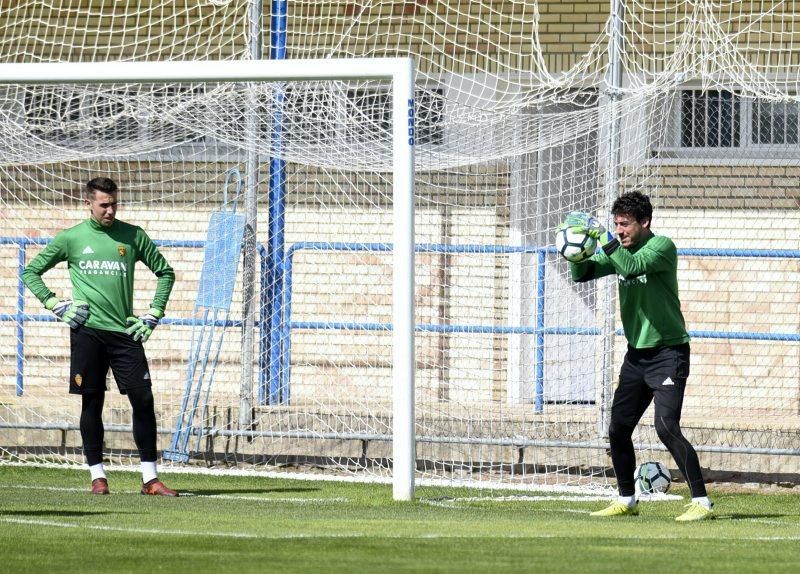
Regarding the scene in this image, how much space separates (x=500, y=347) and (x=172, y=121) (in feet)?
10.9

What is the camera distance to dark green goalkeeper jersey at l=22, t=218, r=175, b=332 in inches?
409

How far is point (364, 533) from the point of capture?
25.8 feet

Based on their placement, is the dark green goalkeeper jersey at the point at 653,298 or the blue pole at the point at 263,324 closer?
the dark green goalkeeper jersey at the point at 653,298

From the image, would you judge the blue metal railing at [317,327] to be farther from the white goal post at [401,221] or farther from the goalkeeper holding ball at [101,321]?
the white goal post at [401,221]

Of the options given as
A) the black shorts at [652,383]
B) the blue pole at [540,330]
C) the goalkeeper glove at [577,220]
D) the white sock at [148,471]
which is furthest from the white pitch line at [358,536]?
the blue pole at [540,330]

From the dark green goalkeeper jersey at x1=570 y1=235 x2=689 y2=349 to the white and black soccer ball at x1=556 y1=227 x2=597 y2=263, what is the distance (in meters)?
0.14

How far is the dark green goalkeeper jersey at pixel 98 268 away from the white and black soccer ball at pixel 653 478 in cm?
329

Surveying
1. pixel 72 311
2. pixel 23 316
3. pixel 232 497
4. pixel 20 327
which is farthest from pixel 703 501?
pixel 20 327

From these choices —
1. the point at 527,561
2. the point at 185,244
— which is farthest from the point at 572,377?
the point at 527,561

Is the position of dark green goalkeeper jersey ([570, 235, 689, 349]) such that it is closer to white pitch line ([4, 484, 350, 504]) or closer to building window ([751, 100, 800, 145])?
white pitch line ([4, 484, 350, 504])

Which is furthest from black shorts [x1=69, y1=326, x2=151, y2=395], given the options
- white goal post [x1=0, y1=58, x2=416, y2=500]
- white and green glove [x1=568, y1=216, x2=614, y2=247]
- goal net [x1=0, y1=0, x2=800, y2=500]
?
white and green glove [x1=568, y1=216, x2=614, y2=247]

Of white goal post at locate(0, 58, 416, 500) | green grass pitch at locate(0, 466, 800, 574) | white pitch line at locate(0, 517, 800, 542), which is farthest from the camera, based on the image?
white goal post at locate(0, 58, 416, 500)

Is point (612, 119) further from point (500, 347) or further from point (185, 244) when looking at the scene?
point (185, 244)

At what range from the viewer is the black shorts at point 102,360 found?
10.4 metres
